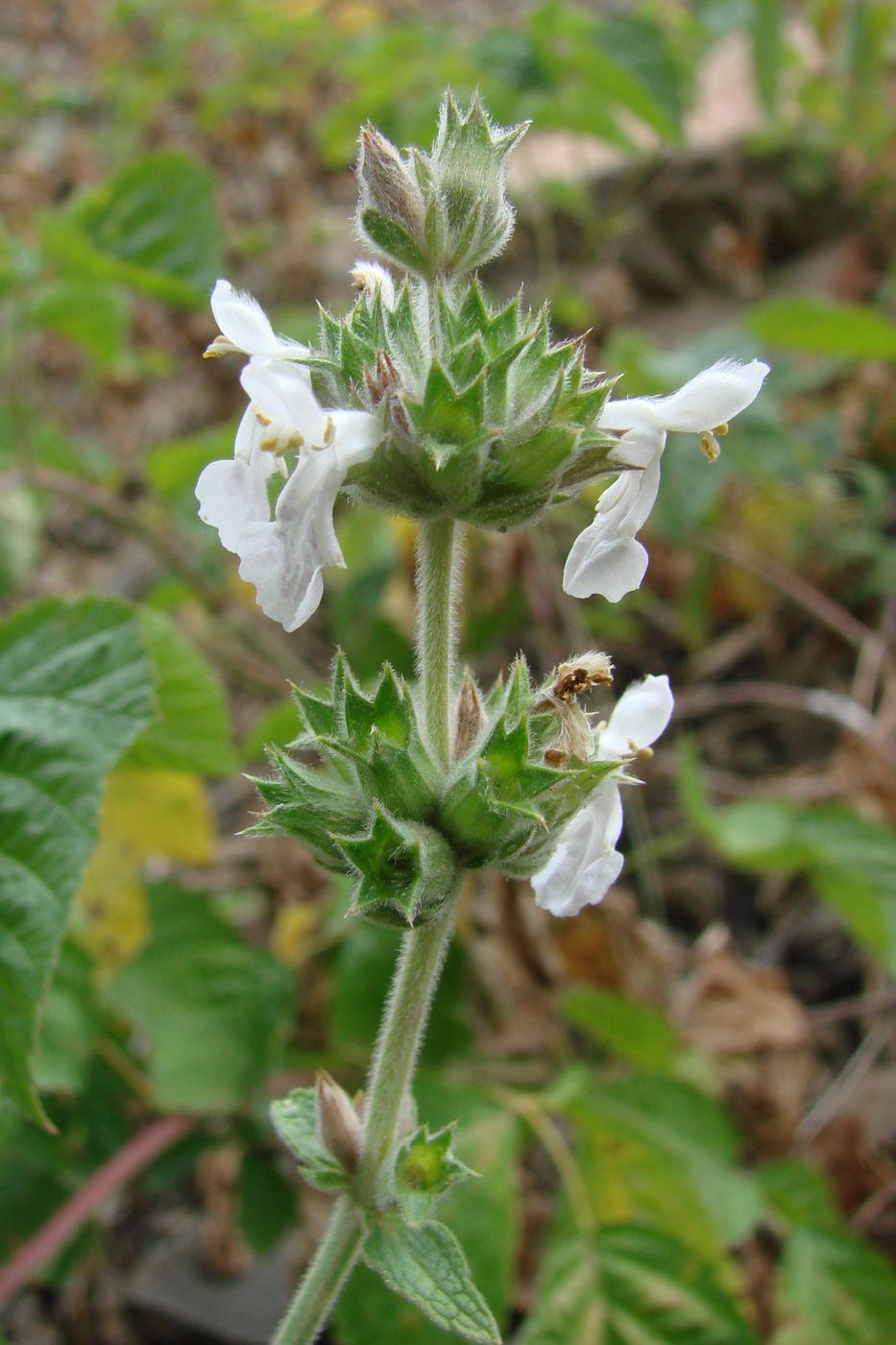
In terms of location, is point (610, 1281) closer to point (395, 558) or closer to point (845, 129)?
point (395, 558)

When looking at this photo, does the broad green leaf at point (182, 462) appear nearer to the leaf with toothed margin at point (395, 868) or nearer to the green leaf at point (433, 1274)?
the leaf with toothed margin at point (395, 868)

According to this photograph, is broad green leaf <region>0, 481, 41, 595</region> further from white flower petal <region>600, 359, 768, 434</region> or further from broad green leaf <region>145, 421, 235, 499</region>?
white flower petal <region>600, 359, 768, 434</region>

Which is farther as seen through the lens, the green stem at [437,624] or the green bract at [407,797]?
the green stem at [437,624]

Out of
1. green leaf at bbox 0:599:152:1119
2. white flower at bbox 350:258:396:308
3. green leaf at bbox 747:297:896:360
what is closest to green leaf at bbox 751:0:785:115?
green leaf at bbox 747:297:896:360

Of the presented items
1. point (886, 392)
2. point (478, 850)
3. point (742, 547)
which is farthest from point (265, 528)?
point (886, 392)

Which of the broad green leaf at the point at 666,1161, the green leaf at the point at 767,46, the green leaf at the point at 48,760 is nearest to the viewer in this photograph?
the green leaf at the point at 48,760

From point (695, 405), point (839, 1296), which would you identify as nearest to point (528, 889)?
point (839, 1296)

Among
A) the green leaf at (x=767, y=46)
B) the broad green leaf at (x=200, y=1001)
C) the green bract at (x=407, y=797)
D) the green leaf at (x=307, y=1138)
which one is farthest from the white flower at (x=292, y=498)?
the green leaf at (x=767, y=46)
